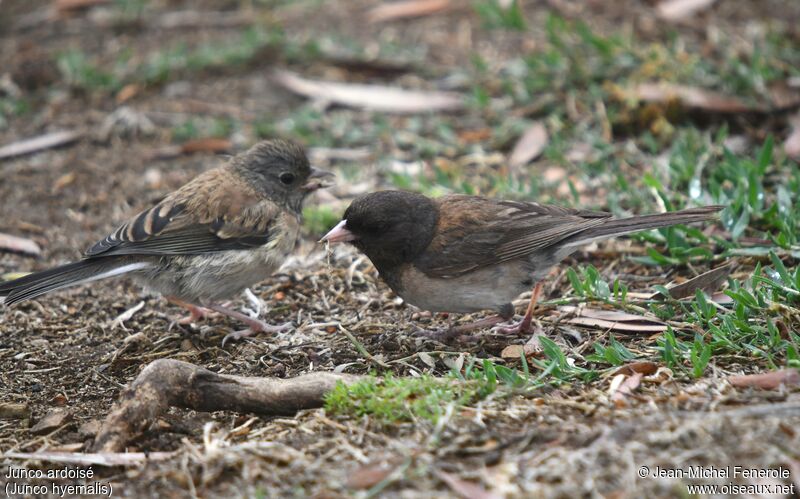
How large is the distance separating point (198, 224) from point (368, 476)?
8.41 feet

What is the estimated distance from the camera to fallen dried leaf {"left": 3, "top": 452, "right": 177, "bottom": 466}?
336 cm

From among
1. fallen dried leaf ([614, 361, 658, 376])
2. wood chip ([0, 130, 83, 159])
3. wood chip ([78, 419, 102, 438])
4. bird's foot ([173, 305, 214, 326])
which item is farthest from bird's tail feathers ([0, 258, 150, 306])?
wood chip ([0, 130, 83, 159])

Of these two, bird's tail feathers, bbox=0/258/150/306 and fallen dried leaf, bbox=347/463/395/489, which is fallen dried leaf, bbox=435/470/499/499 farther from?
bird's tail feathers, bbox=0/258/150/306

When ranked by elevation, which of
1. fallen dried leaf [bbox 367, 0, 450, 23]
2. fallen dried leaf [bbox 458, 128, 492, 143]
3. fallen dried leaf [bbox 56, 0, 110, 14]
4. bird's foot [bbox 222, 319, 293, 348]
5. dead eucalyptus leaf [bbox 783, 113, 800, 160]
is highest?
fallen dried leaf [bbox 56, 0, 110, 14]

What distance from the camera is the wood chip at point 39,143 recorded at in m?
7.12

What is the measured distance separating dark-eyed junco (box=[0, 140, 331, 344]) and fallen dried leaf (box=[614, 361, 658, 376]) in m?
1.96

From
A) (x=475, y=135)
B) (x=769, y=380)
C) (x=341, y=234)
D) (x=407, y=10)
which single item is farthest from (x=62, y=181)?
(x=769, y=380)

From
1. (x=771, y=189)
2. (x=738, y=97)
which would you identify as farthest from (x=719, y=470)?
(x=738, y=97)

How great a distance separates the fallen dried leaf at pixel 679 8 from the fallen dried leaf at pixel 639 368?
5.26 meters

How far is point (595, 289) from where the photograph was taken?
455 centimetres

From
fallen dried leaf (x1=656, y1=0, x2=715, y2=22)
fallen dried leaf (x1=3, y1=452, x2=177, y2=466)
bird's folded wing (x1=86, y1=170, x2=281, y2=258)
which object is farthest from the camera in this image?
fallen dried leaf (x1=656, y1=0, x2=715, y2=22)

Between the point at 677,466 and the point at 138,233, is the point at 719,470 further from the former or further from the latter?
the point at 138,233

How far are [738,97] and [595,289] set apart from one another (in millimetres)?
2957

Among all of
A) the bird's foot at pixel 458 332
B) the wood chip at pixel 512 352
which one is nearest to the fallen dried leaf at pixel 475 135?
the bird's foot at pixel 458 332
